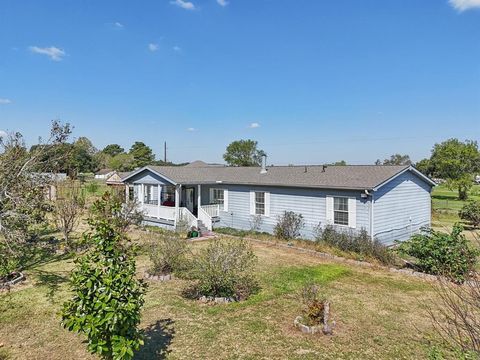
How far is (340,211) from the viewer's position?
14.6 metres

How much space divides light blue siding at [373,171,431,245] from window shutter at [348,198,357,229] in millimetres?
767

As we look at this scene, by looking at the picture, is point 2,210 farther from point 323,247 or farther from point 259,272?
point 323,247

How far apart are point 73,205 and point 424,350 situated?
43.2ft

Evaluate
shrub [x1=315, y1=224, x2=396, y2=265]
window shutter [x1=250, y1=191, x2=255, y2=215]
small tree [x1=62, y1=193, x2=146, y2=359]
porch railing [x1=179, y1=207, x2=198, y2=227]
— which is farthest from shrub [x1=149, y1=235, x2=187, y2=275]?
window shutter [x1=250, y1=191, x2=255, y2=215]

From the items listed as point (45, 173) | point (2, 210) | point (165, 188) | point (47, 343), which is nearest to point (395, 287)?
point (47, 343)

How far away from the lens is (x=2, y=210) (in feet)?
27.7

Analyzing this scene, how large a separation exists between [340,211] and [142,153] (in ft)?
253

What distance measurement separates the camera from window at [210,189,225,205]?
2024cm

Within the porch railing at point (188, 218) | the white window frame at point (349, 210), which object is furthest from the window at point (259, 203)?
the white window frame at point (349, 210)

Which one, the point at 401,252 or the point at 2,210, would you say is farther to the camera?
the point at 401,252

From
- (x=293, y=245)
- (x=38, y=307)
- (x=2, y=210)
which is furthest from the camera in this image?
(x=293, y=245)

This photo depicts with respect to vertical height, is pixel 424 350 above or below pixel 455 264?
below

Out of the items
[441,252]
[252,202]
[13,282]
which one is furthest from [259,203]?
[13,282]

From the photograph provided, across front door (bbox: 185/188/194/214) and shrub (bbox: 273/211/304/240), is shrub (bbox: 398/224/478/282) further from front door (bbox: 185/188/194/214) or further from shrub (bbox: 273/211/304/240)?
front door (bbox: 185/188/194/214)
